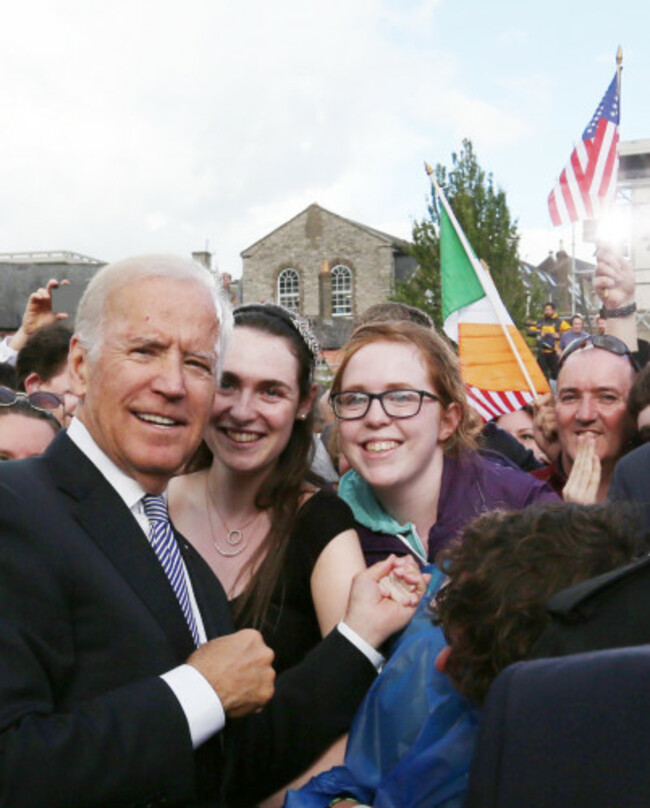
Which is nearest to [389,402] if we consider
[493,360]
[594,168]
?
[493,360]

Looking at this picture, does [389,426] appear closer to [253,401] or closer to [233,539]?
[253,401]

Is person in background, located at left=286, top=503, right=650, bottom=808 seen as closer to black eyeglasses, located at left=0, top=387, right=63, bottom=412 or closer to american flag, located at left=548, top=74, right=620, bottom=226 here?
black eyeglasses, located at left=0, top=387, right=63, bottom=412

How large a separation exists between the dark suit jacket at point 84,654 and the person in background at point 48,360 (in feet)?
9.53

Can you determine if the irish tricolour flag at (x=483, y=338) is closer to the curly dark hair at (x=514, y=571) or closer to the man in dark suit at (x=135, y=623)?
the man in dark suit at (x=135, y=623)

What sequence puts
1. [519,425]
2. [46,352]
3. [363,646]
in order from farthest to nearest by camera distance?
[519,425], [46,352], [363,646]

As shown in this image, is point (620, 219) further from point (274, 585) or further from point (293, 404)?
point (274, 585)

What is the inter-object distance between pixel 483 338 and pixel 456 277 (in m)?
0.47

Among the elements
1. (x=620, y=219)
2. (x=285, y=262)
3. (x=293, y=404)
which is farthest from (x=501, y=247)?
(x=293, y=404)

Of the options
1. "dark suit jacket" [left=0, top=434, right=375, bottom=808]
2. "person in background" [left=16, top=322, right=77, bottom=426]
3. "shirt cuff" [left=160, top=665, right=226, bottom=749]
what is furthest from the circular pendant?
"person in background" [left=16, top=322, right=77, bottom=426]

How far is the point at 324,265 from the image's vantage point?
159 ft

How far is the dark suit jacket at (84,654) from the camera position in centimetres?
146

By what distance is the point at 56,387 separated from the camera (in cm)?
472

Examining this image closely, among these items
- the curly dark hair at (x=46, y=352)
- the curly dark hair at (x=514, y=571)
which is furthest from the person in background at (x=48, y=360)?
the curly dark hair at (x=514, y=571)

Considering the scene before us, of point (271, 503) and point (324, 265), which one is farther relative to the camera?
point (324, 265)
